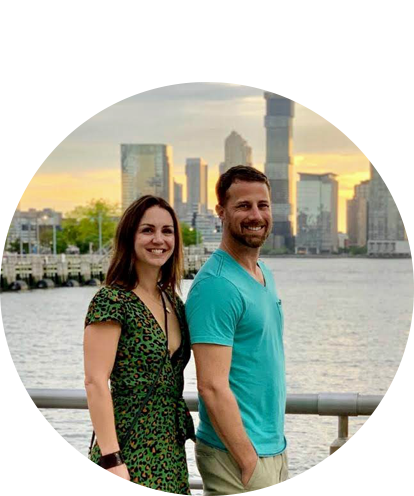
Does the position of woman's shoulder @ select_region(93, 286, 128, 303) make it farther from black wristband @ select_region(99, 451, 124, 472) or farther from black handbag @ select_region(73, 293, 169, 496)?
black wristband @ select_region(99, 451, 124, 472)

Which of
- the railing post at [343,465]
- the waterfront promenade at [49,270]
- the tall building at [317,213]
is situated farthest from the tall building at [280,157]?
the railing post at [343,465]

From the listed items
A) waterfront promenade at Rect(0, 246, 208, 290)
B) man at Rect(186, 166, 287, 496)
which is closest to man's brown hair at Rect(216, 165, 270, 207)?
man at Rect(186, 166, 287, 496)

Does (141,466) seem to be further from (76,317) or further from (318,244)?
(318,244)

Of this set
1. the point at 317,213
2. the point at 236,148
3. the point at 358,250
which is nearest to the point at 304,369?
the point at 317,213

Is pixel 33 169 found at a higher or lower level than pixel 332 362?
higher

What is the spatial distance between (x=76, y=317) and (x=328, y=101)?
59.4m

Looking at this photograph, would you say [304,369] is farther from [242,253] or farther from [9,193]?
[9,193]

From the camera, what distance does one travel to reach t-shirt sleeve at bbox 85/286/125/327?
2.29 m

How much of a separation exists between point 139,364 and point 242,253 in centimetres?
44

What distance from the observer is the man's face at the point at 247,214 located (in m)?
2.46

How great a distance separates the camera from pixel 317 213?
3270 inches

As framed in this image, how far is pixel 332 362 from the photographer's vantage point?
28.8 metres
